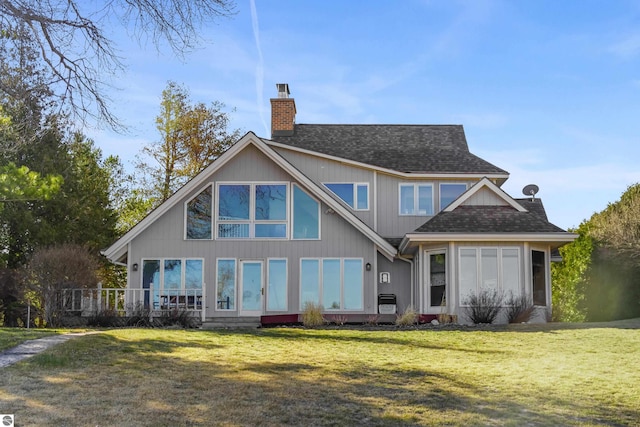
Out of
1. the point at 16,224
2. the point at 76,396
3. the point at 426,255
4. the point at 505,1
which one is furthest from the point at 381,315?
the point at 16,224

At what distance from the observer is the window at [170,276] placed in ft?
73.2

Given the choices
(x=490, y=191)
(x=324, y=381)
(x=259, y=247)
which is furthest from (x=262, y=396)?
(x=490, y=191)

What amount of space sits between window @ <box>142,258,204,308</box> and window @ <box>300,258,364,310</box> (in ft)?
10.2

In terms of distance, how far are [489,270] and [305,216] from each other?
565 centimetres

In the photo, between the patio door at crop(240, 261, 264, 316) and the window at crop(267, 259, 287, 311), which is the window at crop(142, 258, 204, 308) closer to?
the patio door at crop(240, 261, 264, 316)

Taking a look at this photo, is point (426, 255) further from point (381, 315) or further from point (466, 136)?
point (466, 136)

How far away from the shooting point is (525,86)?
17.5 metres

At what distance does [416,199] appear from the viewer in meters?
24.5

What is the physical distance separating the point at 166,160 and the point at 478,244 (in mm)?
20049

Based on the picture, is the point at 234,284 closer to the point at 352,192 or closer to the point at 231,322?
the point at 231,322

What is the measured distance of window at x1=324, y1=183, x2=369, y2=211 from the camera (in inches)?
961

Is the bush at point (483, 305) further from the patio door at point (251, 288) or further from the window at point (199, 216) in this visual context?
the window at point (199, 216)

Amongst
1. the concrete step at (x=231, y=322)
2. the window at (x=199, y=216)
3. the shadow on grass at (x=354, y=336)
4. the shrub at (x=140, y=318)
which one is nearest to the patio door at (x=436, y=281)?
the shadow on grass at (x=354, y=336)

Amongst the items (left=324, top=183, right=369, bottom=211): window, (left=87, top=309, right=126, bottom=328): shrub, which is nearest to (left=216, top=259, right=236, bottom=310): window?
(left=87, top=309, right=126, bottom=328): shrub
